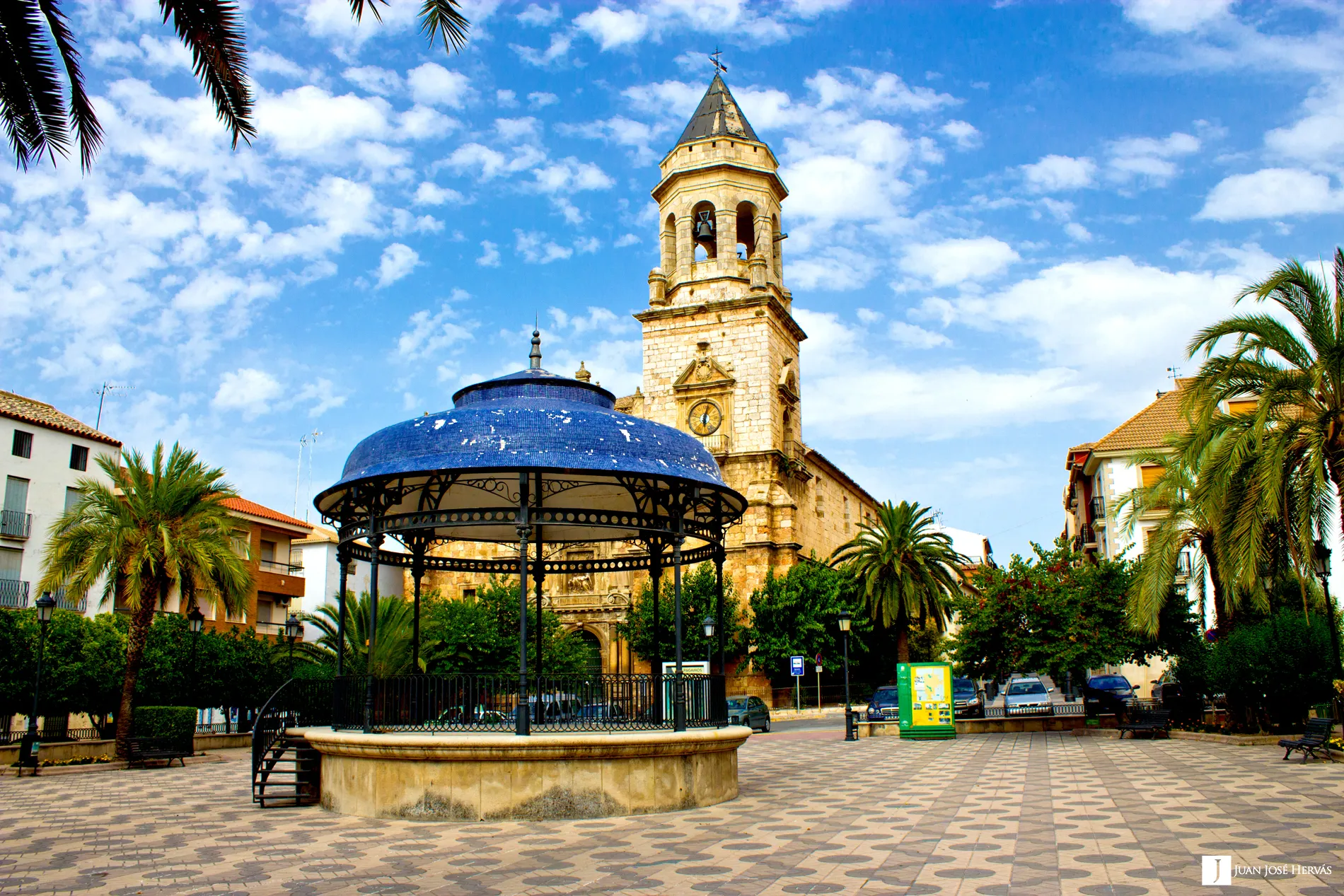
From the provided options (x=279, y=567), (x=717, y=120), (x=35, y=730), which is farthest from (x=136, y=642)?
(x=717, y=120)

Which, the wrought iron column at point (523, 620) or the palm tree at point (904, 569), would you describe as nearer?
the wrought iron column at point (523, 620)

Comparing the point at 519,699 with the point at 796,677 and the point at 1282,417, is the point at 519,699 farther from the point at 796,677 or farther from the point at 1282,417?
the point at 796,677

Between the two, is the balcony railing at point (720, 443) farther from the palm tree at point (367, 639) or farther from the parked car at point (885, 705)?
the palm tree at point (367, 639)

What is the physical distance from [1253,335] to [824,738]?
15230mm

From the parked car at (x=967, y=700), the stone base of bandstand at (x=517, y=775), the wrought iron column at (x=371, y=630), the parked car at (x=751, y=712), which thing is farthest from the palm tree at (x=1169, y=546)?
the wrought iron column at (x=371, y=630)

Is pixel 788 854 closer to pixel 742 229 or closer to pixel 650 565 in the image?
pixel 650 565

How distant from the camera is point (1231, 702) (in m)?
21.8

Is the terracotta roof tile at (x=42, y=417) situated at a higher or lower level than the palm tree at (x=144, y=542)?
higher

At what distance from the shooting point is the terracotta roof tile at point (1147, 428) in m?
41.5

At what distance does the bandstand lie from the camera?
11227mm

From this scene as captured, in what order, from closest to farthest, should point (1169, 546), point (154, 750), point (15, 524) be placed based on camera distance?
point (1169, 546), point (154, 750), point (15, 524)

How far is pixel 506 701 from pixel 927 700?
1615 cm

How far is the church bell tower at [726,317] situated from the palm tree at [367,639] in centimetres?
1843

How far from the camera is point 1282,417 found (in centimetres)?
1761
